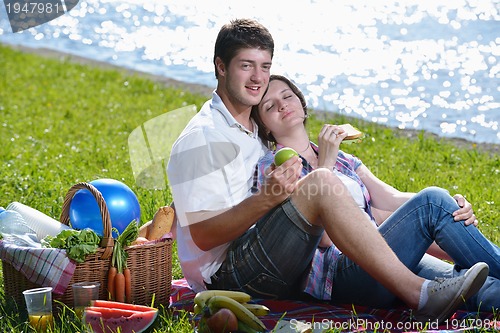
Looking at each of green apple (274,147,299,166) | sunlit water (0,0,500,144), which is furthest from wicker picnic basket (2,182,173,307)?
sunlit water (0,0,500,144)

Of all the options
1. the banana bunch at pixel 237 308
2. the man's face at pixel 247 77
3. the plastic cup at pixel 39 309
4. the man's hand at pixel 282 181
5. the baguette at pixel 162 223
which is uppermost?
the man's face at pixel 247 77

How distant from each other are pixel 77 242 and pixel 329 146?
1.35 metres

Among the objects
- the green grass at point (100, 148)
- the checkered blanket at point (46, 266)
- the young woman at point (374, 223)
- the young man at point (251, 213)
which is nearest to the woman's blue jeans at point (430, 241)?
the young woman at point (374, 223)

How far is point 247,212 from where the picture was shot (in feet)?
13.3

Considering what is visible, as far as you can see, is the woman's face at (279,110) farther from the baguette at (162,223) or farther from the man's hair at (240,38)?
the baguette at (162,223)

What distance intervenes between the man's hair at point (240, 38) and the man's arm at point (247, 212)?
666 mm

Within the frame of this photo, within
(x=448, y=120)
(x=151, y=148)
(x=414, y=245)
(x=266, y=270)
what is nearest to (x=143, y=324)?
(x=266, y=270)

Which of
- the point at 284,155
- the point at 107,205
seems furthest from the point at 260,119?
the point at 107,205

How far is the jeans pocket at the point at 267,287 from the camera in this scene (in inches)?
167

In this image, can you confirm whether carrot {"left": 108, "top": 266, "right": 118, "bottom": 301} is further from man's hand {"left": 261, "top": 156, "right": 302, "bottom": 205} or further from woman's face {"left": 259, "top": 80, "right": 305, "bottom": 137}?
woman's face {"left": 259, "top": 80, "right": 305, "bottom": 137}

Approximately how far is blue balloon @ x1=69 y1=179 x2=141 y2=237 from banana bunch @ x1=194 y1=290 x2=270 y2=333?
81 cm

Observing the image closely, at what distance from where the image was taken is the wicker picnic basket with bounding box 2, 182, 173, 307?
4250 millimetres

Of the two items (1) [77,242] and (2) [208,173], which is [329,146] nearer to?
(2) [208,173]

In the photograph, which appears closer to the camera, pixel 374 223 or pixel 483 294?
pixel 483 294
